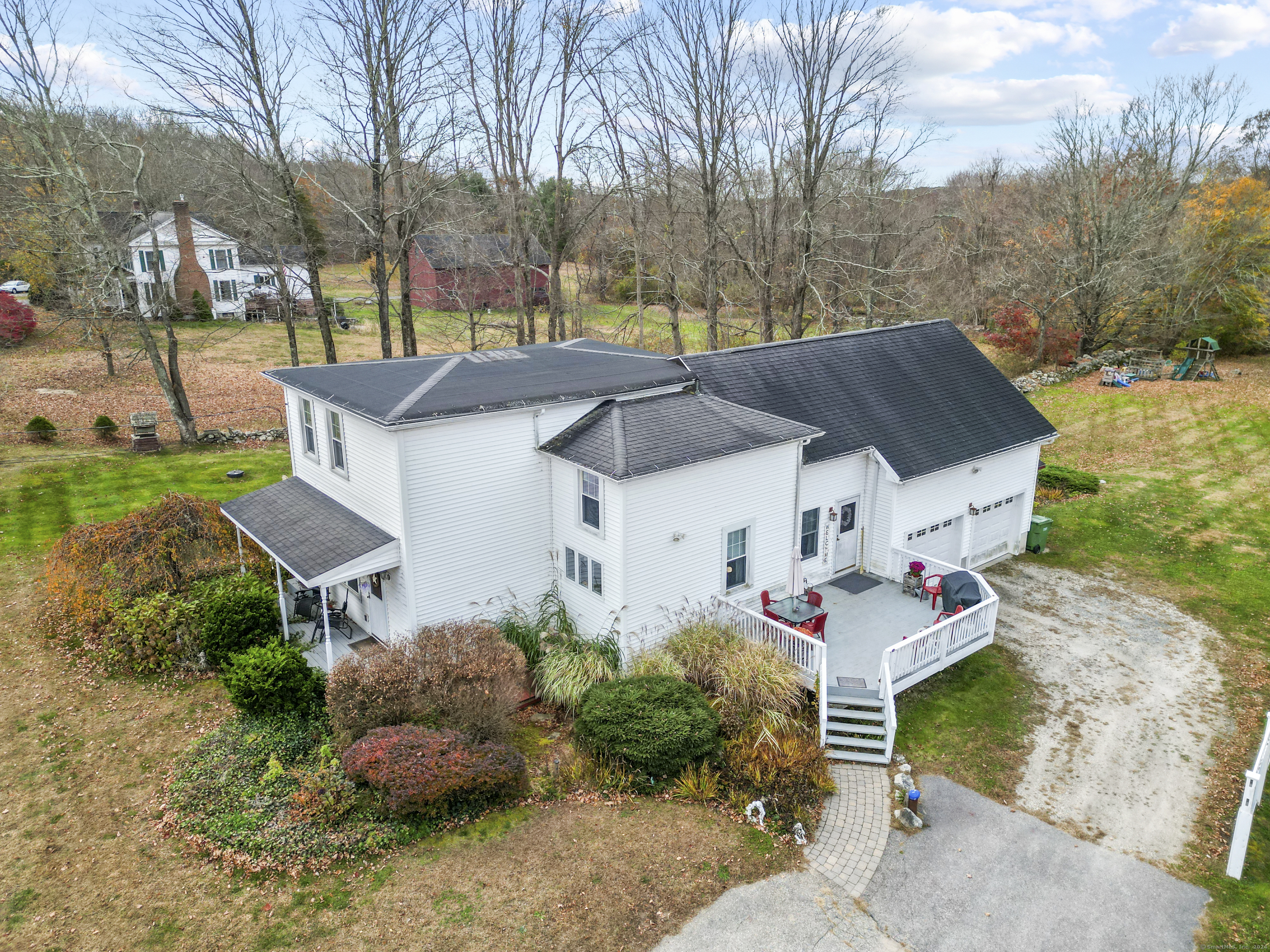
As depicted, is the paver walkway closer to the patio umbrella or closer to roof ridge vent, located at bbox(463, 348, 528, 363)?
the patio umbrella

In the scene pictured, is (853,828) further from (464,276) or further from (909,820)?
(464,276)

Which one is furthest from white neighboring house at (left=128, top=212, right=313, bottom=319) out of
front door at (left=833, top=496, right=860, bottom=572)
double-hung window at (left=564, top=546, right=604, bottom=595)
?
front door at (left=833, top=496, right=860, bottom=572)

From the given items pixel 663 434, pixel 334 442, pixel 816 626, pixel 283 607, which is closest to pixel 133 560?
pixel 283 607

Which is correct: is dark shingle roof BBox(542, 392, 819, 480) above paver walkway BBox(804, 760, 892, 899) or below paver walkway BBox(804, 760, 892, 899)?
above

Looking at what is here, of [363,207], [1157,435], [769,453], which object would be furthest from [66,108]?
[1157,435]

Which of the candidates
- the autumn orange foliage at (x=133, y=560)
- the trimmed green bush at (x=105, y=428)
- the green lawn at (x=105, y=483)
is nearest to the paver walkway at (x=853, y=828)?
the autumn orange foliage at (x=133, y=560)

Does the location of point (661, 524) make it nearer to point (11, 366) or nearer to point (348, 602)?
point (348, 602)
